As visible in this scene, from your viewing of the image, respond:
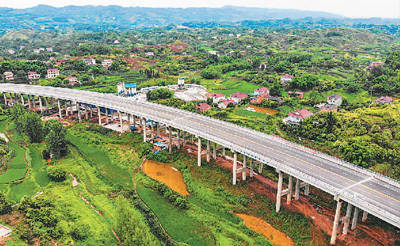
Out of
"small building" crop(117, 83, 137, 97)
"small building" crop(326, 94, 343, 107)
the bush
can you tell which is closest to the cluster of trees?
the bush

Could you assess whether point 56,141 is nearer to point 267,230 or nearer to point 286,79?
point 267,230

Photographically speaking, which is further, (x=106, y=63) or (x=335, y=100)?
(x=106, y=63)

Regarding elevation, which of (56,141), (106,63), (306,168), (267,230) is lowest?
(267,230)

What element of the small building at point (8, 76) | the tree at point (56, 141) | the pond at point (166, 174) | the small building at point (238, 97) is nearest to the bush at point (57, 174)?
the tree at point (56, 141)

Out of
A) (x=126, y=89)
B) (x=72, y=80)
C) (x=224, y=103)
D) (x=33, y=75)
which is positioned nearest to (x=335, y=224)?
(x=224, y=103)

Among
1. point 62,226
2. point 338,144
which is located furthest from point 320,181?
point 62,226

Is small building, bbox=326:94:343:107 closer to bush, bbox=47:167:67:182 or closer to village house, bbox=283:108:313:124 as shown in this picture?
village house, bbox=283:108:313:124
